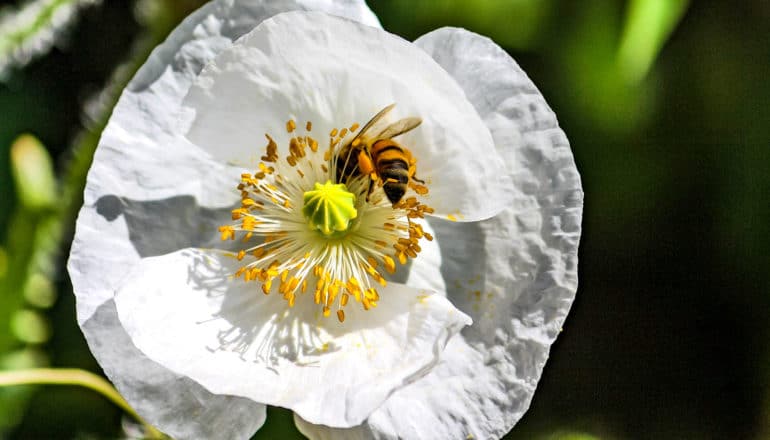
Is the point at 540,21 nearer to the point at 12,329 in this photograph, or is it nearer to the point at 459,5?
the point at 459,5

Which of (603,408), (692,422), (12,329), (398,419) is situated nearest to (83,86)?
(12,329)

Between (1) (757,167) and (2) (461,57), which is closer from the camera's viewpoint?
(2) (461,57)

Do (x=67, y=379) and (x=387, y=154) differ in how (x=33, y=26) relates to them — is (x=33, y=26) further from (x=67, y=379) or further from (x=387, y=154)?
(x=387, y=154)

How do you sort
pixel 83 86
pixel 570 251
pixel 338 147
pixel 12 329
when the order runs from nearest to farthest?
pixel 570 251, pixel 338 147, pixel 12 329, pixel 83 86

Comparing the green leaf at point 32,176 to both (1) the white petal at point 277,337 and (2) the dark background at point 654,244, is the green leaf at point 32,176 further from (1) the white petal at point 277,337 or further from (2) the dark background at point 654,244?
(1) the white petal at point 277,337

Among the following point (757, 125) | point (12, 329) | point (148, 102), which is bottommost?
point (12, 329)

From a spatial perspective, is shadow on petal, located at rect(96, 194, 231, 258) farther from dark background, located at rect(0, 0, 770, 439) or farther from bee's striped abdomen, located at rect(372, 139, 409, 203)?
dark background, located at rect(0, 0, 770, 439)

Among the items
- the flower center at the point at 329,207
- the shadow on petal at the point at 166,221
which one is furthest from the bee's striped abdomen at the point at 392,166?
the shadow on petal at the point at 166,221

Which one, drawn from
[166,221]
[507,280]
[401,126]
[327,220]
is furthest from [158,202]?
[507,280]
